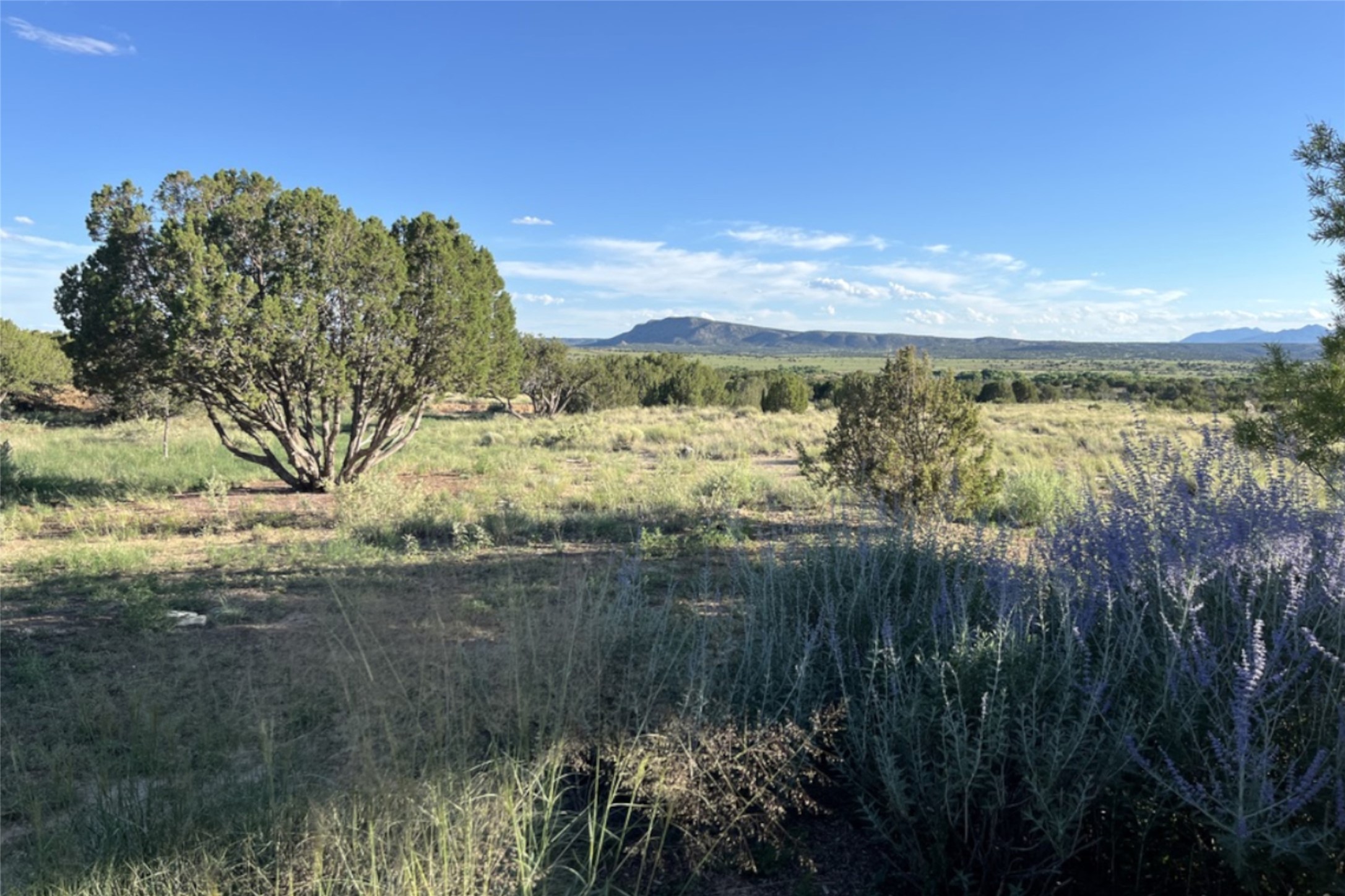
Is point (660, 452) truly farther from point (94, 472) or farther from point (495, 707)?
point (495, 707)

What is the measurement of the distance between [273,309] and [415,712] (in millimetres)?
8239

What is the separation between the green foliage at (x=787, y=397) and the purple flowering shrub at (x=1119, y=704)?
26.7m

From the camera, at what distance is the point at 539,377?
33.3m

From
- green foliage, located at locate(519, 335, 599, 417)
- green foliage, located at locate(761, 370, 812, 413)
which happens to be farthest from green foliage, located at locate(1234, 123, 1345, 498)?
green foliage, located at locate(519, 335, 599, 417)

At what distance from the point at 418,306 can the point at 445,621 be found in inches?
300

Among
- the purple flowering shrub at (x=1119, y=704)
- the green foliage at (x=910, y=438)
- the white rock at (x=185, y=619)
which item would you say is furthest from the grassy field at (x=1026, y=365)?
the purple flowering shrub at (x=1119, y=704)

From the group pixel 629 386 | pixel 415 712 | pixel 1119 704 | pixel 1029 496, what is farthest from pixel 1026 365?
pixel 415 712

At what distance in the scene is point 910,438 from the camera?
815 centimetres

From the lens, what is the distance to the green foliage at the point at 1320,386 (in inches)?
173

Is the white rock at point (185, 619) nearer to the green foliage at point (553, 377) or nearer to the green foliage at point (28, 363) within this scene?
the green foliage at point (553, 377)

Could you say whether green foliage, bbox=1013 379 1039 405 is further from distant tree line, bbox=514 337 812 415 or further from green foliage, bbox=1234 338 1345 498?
green foliage, bbox=1234 338 1345 498

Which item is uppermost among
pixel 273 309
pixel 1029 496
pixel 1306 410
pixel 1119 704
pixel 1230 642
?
pixel 273 309

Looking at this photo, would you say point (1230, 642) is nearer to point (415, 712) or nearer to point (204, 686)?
point (415, 712)

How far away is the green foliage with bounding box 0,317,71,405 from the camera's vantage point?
2788 centimetres
